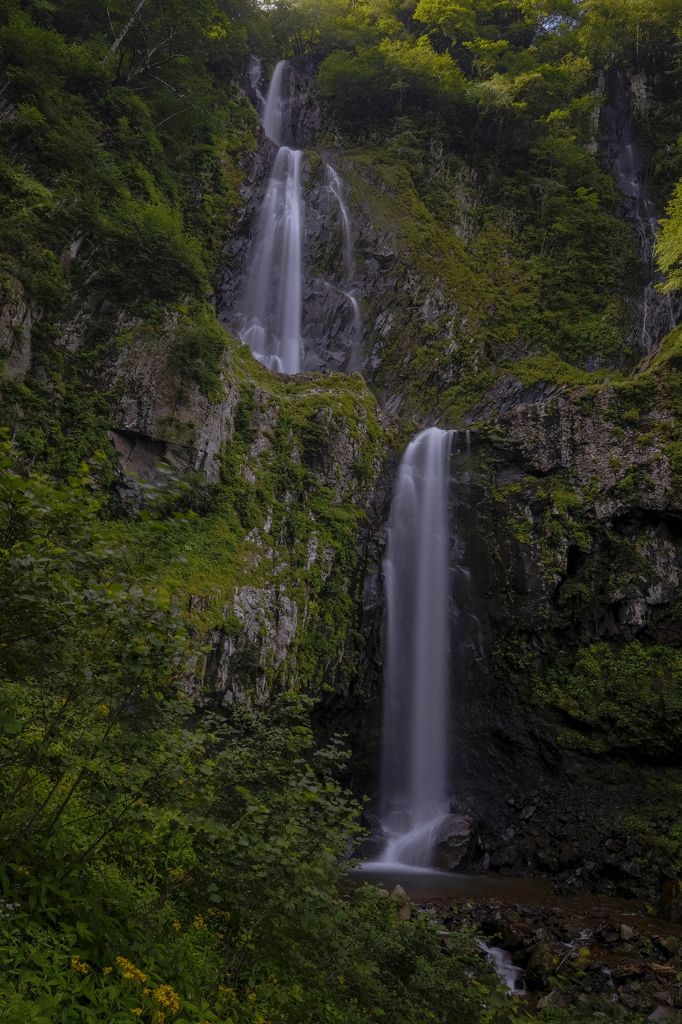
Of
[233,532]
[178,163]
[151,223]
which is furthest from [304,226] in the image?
[233,532]

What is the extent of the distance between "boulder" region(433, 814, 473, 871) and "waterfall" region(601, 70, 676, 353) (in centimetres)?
1639

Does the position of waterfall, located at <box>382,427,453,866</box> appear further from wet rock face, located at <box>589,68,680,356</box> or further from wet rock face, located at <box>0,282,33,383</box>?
wet rock face, located at <box>0,282,33,383</box>

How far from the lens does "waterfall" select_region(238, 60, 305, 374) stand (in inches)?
803

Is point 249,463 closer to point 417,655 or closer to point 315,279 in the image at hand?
point 417,655

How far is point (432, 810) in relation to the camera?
1318cm

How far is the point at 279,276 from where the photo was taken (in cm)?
2205

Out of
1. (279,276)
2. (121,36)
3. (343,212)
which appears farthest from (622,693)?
(121,36)

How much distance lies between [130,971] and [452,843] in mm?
10749

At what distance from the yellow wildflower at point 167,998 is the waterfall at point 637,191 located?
22.0 m

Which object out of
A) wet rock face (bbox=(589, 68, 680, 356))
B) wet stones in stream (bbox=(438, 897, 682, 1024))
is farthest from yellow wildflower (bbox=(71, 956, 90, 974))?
wet rock face (bbox=(589, 68, 680, 356))

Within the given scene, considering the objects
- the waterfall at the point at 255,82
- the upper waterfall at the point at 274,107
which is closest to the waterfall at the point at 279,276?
the upper waterfall at the point at 274,107

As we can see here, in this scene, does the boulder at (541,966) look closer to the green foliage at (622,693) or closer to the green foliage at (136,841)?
the green foliage at (136,841)

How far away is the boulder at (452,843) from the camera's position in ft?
38.6

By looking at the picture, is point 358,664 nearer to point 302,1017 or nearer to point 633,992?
point 633,992
